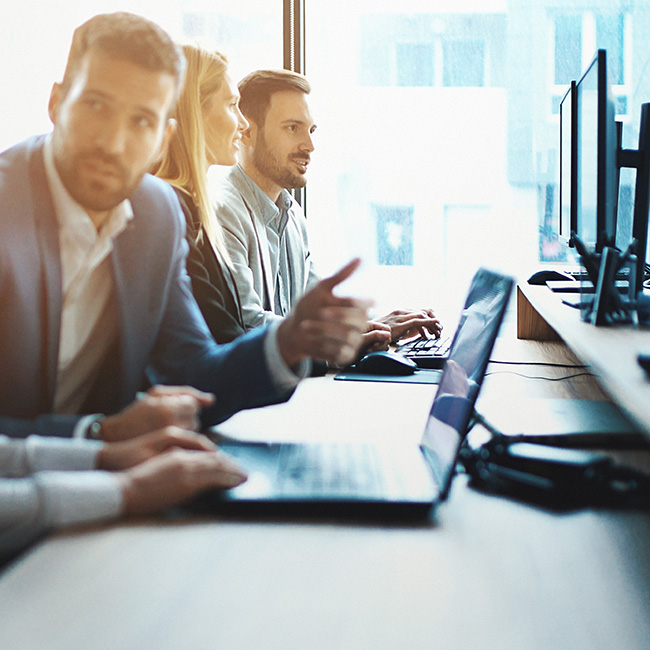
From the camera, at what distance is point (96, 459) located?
29.3 inches

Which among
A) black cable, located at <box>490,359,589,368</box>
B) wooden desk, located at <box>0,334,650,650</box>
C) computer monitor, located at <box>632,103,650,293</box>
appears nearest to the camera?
wooden desk, located at <box>0,334,650,650</box>

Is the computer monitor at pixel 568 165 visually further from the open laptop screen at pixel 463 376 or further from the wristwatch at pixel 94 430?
the wristwatch at pixel 94 430

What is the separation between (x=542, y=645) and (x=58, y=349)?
24.0 inches

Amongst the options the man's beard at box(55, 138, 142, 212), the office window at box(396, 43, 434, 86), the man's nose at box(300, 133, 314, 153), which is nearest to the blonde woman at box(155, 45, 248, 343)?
the man's beard at box(55, 138, 142, 212)

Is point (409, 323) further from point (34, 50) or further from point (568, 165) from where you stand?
point (34, 50)

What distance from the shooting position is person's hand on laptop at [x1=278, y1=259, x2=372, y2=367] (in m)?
0.76

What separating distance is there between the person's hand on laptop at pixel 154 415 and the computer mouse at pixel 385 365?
0.71 m

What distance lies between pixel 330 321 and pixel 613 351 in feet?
1.26

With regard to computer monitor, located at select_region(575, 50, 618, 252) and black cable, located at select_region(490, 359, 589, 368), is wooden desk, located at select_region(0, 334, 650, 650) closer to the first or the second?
computer monitor, located at select_region(575, 50, 618, 252)

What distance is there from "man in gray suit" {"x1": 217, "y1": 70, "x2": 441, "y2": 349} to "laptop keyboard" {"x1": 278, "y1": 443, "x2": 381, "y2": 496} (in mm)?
982

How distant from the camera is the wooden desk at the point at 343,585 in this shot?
52 centimetres

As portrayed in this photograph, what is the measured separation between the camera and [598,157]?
1.22m

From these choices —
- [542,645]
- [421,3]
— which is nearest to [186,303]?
[542,645]

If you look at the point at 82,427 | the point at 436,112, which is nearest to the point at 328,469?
the point at 82,427
